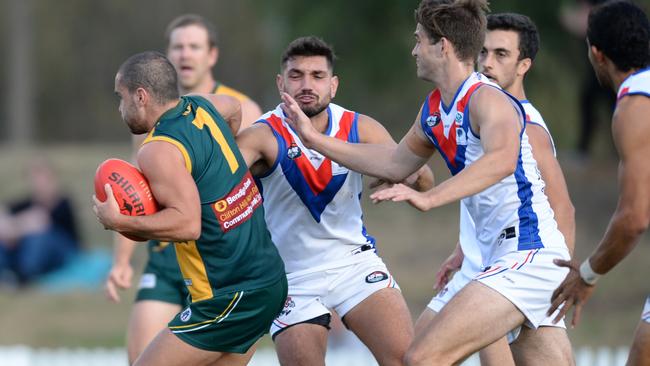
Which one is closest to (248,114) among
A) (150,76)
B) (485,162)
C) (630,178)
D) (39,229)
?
(150,76)

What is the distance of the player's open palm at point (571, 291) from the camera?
572 centimetres

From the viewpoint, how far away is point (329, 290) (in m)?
6.78

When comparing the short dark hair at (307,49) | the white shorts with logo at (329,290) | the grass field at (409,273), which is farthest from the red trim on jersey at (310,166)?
the grass field at (409,273)

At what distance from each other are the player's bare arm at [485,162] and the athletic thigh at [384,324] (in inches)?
51.2

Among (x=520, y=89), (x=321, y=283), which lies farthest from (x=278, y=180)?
(x=520, y=89)

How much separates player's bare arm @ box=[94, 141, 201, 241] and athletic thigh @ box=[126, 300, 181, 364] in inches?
97.9

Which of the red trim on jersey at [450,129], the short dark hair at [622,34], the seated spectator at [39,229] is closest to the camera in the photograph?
the short dark hair at [622,34]

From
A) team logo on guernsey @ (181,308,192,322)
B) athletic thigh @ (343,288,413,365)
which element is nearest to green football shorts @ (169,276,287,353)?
team logo on guernsey @ (181,308,192,322)

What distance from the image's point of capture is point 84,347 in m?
14.6

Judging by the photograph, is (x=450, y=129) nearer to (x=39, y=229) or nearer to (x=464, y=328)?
(x=464, y=328)

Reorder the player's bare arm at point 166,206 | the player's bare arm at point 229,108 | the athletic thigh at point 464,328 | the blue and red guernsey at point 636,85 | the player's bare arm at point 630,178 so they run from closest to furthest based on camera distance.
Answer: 1. the player's bare arm at point 630,178
2. the blue and red guernsey at point 636,85
3. the athletic thigh at point 464,328
4. the player's bare arm at point 166,206
5. the player's bare arm at point 229,108

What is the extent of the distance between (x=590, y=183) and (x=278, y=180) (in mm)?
11394

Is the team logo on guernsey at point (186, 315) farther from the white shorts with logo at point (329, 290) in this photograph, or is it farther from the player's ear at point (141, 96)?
the player's ear at point (141, 96)

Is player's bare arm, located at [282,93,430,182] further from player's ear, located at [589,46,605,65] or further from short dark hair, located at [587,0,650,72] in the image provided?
short dark hair, located at [587,0,650,72]
